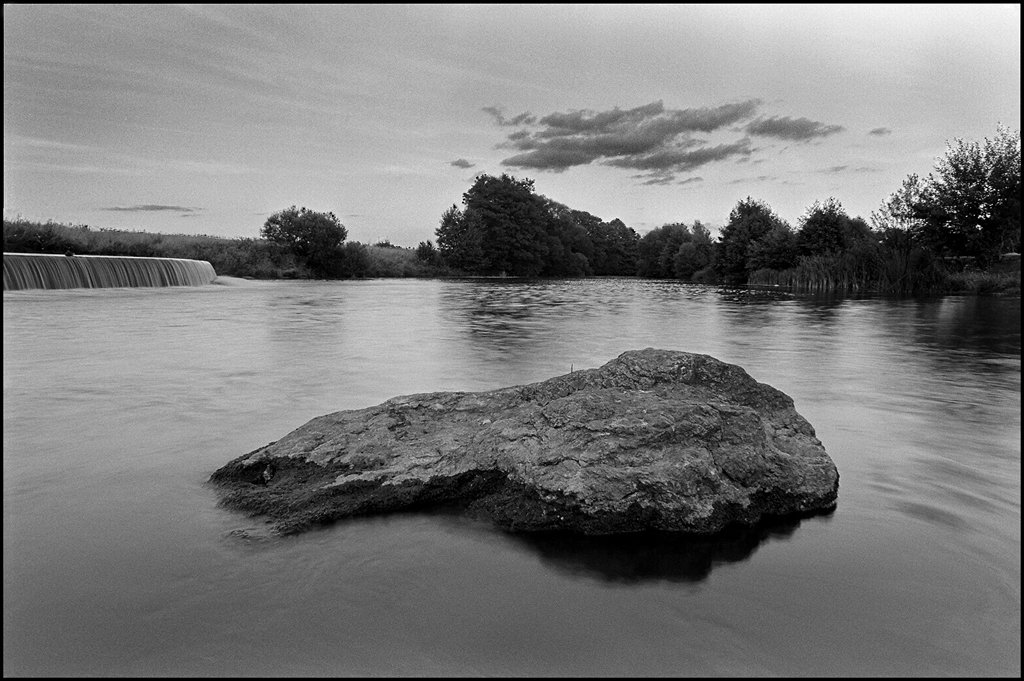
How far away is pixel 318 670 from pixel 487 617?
673mm

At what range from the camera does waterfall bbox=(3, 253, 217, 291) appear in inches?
972

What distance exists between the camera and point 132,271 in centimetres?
2920

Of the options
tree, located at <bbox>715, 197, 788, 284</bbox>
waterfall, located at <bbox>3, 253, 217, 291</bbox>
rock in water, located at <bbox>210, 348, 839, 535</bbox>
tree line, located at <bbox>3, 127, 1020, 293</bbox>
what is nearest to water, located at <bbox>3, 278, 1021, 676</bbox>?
rock in water, located at <bbox>210, 348, 839, 535</bbox>

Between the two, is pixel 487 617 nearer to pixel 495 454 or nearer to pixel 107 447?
pixel 495 454

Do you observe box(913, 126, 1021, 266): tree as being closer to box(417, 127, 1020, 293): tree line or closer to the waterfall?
box(417, 127, 1020, 293): tree line

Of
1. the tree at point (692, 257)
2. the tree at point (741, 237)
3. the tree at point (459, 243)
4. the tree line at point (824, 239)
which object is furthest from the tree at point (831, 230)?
the tree at point (459, 243)

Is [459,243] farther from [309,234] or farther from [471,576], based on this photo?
[471,576]

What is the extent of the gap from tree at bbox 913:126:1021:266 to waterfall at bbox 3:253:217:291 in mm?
37882

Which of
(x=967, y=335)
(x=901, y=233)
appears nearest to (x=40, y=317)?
(x=967, y=335)

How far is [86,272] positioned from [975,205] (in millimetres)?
41291

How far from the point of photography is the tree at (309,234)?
52.9 metres

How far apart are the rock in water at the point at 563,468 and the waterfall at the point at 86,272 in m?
23.8

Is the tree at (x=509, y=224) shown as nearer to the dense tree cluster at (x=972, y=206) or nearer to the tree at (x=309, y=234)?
the tree at (x=309, y=234)

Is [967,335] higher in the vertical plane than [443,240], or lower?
lower
